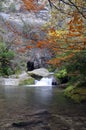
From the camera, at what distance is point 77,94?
46.3 feet

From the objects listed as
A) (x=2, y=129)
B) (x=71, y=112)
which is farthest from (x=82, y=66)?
(x=2, y=129)

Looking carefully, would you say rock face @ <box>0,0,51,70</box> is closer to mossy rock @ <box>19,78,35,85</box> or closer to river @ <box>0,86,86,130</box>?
mossy rock @ <box>19,78,35,85</box>

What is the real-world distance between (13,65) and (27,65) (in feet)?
9.89

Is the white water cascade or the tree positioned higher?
the tree

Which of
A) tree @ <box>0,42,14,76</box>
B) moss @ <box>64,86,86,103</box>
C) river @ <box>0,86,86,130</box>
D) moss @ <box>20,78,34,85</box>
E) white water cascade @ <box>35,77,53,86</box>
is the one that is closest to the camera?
river @ <box>0,86,86,130</box>

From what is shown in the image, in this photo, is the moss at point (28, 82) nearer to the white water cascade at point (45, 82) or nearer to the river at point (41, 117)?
the white water cascade at point (45, 82)

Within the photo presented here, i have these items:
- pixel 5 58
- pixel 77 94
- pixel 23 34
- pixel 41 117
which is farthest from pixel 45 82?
pixel 41 117

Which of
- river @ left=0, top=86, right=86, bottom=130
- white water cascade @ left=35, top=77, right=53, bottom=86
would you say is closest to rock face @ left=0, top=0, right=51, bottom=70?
white water cascade @ left=35, top=77, right=53, bottom=86

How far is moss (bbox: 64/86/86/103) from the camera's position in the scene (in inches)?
522

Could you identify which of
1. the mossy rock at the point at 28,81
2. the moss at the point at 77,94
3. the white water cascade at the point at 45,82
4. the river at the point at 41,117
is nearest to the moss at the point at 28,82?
the mossy rock at the point at 28,81

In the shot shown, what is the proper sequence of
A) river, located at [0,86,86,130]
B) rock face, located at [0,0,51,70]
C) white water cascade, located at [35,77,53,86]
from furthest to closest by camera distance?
1. rock face, located at [0,0,51,70]
2. white water cascade, located at [35,77,53,86]
3. river, located at [0,86,86,130]

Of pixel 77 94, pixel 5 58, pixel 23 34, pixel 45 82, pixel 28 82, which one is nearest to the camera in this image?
pixel 77 94

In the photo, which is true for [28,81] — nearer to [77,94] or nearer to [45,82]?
[45,82]

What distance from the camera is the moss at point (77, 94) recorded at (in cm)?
1327
